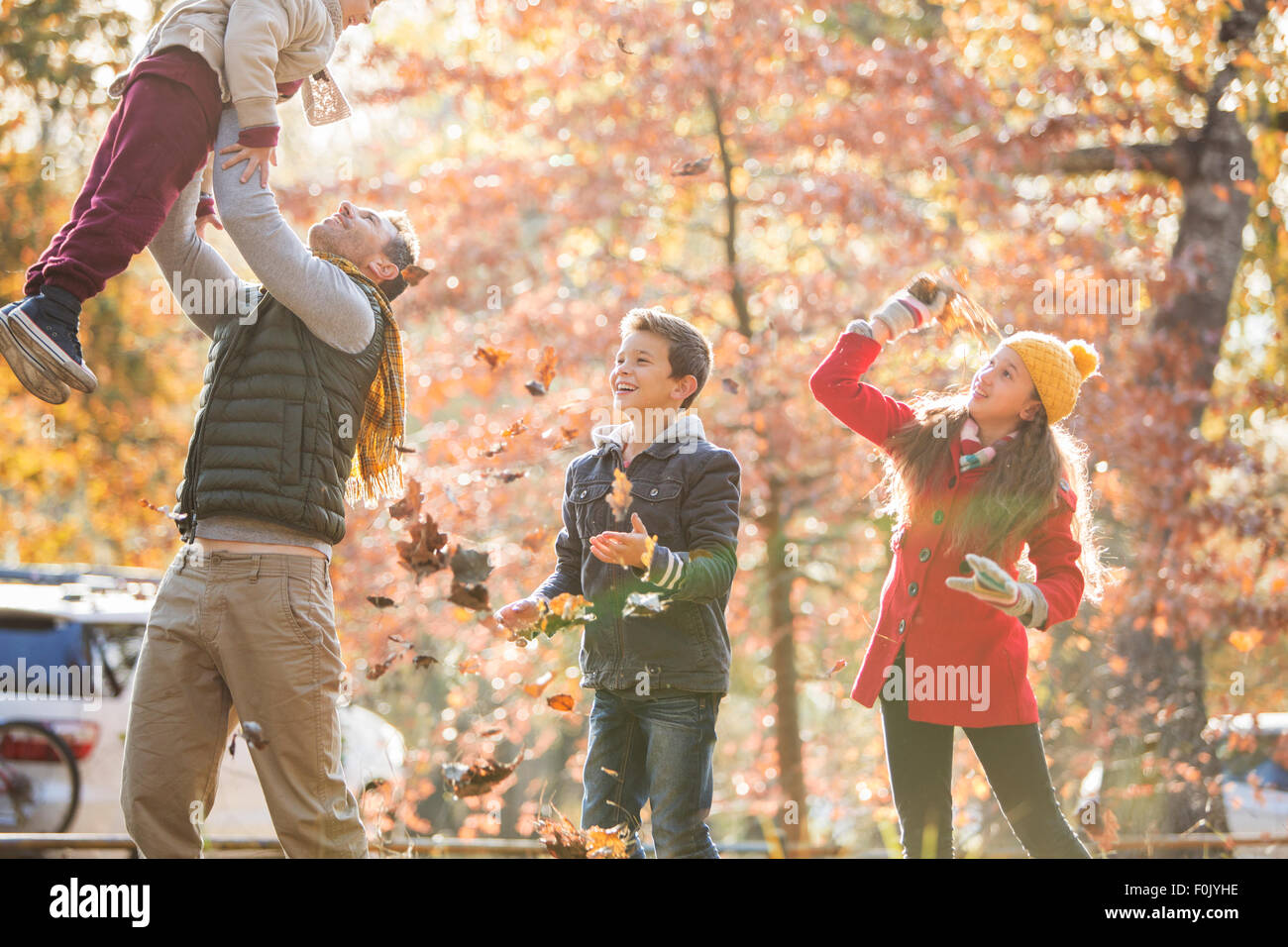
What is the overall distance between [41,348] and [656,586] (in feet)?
4.75

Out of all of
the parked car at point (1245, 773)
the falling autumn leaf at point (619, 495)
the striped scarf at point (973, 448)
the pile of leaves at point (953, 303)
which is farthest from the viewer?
the parked car at point (1245, 773)

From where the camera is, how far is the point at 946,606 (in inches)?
117

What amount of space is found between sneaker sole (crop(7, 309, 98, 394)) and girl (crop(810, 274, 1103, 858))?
1.75 meters

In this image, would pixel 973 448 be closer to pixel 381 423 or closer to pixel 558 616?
pixel 558 616

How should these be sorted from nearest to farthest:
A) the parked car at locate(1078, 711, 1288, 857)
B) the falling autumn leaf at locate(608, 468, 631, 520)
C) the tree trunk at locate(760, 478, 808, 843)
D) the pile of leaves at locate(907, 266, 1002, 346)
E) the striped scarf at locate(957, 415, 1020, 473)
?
the falling autumn leaf at locate(608, 468, 631, 520) → the striped scarf at locate(957, 415, 1020, 473) → the pile of leaves at locate(907, 266, 1002, 346) → the parked car at locate(1078, 711, 1288, 857) → the tree trunk at locate(760, 478, 808, 843)


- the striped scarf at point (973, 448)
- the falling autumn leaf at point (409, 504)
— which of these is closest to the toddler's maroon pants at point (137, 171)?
the falling autumn leaf at point (409, 504)

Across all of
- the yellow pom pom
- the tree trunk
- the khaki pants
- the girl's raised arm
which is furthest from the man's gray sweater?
the tree trunk

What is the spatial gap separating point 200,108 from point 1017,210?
6283 millimetres

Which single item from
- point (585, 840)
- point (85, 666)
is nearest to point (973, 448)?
point (585, 840)

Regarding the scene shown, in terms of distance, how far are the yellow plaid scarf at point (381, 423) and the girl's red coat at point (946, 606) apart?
3.51 ft

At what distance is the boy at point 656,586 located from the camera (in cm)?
275

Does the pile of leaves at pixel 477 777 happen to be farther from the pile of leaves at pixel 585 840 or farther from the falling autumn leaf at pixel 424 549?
the falling autumn leaf at pixel 424 549

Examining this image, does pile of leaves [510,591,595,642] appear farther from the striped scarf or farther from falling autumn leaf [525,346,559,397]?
the striped scarf

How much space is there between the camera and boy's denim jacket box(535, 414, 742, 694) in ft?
9.12
